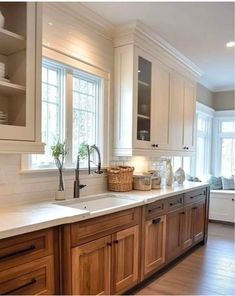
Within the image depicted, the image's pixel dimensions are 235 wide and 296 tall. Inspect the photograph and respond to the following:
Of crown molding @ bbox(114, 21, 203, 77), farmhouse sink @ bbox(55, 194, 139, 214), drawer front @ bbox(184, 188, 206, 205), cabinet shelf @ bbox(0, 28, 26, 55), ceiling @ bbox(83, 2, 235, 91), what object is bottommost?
drawer front @ bbox(184, 188, 206, 205)

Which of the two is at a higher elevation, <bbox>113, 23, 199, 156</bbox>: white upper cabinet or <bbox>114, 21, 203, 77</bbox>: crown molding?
<bbox>114, 21, 203, 77</bbox>: crown molding

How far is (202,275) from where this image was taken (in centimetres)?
300

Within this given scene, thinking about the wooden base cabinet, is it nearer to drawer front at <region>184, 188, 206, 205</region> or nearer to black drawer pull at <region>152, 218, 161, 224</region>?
black drawer pull at <region>152, 218, 161, 224</region>

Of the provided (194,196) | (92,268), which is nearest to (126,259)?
(92,268)

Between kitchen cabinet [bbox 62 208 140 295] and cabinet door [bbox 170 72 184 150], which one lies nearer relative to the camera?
kitchen cabinet [bbox 62 208 140 295]

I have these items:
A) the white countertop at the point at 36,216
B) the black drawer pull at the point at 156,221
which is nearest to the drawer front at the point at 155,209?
the black drawer pull at the point at 156,221

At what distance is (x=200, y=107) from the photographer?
538 centimetres

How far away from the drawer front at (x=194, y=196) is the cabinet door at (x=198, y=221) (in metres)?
0.08

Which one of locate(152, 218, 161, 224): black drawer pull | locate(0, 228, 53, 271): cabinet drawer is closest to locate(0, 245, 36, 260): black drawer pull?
locate(0, 228, 53, 271): cabinet drawer

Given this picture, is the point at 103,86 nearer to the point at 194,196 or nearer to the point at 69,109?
the point at 69,109

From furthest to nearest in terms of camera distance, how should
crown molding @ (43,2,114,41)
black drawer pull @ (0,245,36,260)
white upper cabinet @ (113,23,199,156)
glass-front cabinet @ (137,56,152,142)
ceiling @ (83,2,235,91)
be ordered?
glass-front cabinet @ (137,56,152,142) < white upper cabinet @ (113,23,199,156) < ceiling @ (83,2,235,91) < crown molding @ (43,2,114,41) < black drawer pull @ (0,245,36,260)

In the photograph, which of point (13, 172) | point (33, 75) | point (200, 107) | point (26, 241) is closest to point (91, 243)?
point (26, 241)

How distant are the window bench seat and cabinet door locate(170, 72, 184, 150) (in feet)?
6.02

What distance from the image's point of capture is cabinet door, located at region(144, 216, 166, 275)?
105 inches
